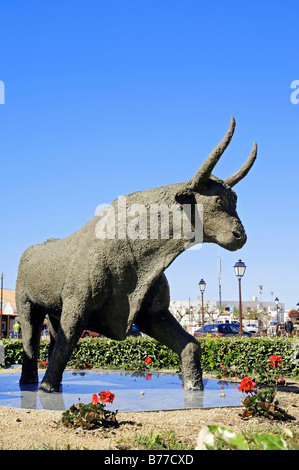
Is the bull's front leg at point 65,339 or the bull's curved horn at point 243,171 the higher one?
the bull's curved horn at point 243,171

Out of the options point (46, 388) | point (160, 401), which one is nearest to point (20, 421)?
point (46, 388)

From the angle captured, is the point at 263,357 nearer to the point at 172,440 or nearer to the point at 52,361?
the point at 52,361

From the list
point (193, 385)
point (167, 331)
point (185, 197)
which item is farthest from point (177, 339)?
point (185, 197)

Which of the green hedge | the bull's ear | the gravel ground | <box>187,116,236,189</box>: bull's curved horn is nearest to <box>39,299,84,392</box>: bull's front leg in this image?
the gravel ground

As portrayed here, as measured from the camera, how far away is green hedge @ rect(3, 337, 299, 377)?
1102cm

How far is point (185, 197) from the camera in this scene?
A: 21.6 feet

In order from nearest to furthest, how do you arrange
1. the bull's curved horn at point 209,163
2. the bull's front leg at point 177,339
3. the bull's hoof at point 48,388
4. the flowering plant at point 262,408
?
the flowering plant at point 262,408, the bull's curved horn at point 209,163, the bull's hoof at point 48,388, the bull's front leg at point 177,339

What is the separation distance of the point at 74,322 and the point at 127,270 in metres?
0.94

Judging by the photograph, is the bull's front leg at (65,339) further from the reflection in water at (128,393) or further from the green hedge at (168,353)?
the green hedge at (168,353)

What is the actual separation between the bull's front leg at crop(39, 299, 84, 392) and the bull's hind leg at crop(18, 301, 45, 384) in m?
1.14

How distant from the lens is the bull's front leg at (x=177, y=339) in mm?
7020

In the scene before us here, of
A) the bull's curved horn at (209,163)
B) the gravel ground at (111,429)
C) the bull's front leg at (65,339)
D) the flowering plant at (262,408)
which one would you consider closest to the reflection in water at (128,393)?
the bull's front leg at (65,339)

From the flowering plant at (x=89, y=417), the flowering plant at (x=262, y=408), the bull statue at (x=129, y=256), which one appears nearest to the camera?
the flowering plant at (x=89, y=417)

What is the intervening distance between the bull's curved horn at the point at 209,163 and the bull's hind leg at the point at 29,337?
10.2 ft
